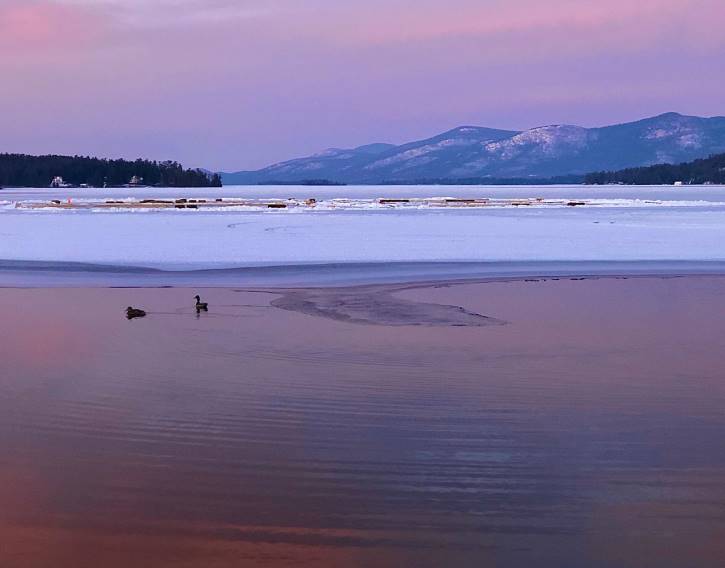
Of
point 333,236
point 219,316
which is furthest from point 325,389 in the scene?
point 333,236

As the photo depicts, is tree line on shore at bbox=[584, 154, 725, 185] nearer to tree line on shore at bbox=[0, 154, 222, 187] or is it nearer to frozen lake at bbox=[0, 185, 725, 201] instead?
frozen lake at bbox=[0, 185, 725, 201]

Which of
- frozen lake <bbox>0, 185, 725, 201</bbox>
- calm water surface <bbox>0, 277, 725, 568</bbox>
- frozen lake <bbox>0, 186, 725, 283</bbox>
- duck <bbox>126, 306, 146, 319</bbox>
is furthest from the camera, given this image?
frozen lake <bbox>0, 185, 725, 201</bbox>

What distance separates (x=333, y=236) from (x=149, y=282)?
1030 cm

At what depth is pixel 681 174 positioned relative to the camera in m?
143

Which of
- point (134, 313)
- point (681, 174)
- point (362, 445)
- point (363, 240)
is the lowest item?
point (362, 445)

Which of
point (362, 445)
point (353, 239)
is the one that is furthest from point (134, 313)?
point (353, 239)

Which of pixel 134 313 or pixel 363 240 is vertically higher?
pixel 363 240

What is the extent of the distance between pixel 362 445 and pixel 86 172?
13309 centimetres

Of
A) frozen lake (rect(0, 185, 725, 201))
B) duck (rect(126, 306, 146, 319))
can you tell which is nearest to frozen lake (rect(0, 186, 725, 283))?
duck (rect(126, 306, 146, 319))

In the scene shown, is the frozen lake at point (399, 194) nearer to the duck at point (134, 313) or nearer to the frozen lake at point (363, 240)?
the frozen lake at point (363, 240)

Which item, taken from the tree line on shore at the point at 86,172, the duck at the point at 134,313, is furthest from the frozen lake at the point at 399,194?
the duck at the point at 134,313

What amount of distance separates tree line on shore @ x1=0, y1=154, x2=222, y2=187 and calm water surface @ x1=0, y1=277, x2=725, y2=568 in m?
120

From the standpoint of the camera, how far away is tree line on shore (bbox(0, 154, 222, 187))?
130625 millimetres

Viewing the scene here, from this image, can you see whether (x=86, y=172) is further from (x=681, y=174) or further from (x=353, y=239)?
(x=353, y=239)
